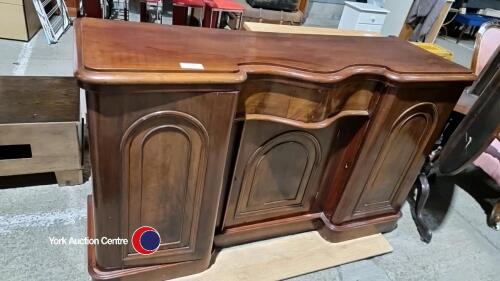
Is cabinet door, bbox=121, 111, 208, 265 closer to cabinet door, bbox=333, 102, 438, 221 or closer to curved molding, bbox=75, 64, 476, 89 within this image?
curved molding, bbox=75, 64, 476, 89

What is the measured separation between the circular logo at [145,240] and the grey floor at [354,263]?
0.30 meters

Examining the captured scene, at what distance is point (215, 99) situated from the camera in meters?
0.90

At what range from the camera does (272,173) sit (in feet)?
4.24

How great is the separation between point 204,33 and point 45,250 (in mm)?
1010

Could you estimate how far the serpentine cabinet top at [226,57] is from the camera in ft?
2.64

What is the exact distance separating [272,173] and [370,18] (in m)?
3.46

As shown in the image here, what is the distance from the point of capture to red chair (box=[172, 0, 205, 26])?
3.36 metres

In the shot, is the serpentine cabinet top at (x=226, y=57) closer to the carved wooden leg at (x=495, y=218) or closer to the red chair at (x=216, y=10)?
the carved wooden leg at (x=495, y=218)

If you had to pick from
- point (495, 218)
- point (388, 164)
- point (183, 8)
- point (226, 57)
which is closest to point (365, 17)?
point (183, 8)

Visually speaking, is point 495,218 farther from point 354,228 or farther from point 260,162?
point 260,162

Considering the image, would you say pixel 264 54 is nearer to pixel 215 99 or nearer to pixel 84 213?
pixel 215 99

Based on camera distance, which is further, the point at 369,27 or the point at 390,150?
the point at 369,27

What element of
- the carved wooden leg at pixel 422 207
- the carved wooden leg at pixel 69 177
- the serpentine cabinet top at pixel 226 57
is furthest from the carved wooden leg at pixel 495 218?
the carved wooden leg at pixel 69 177

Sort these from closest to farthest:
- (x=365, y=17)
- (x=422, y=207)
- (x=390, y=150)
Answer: (x=390, y=150) → (x=422, y=207) → (x=365, y=17)
